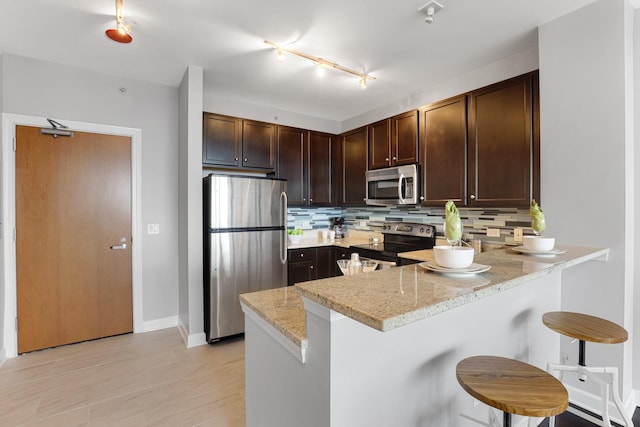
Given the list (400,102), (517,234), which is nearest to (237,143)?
(400,102)

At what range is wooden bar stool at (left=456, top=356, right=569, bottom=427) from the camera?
37.1 inches

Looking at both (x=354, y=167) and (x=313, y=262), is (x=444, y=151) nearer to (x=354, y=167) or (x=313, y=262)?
(x=354, y=167)

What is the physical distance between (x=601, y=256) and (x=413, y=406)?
1.57 metres

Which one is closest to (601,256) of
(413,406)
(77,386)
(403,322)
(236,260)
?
(413,406)

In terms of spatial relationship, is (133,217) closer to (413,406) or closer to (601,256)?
(413,406)

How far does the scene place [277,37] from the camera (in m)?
2.30

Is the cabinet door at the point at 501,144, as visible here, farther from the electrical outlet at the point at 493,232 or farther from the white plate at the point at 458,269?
the white plate at the point at 458,269

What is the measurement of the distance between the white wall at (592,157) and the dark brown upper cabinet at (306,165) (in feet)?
8.37

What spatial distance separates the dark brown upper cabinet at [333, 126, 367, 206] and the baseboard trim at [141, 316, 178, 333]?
2478mm

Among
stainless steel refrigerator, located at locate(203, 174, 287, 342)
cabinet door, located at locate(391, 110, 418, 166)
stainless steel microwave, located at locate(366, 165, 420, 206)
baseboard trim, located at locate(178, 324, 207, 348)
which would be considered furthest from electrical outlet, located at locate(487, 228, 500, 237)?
baseboard trim, located at locate(178, 324, 207, 348)

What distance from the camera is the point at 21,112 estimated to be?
2.69 m

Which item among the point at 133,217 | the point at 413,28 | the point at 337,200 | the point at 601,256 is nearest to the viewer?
the point at 601,256

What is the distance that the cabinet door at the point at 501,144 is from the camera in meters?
2.34

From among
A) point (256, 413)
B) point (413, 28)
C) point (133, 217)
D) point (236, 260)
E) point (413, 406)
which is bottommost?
point (256, 413)
